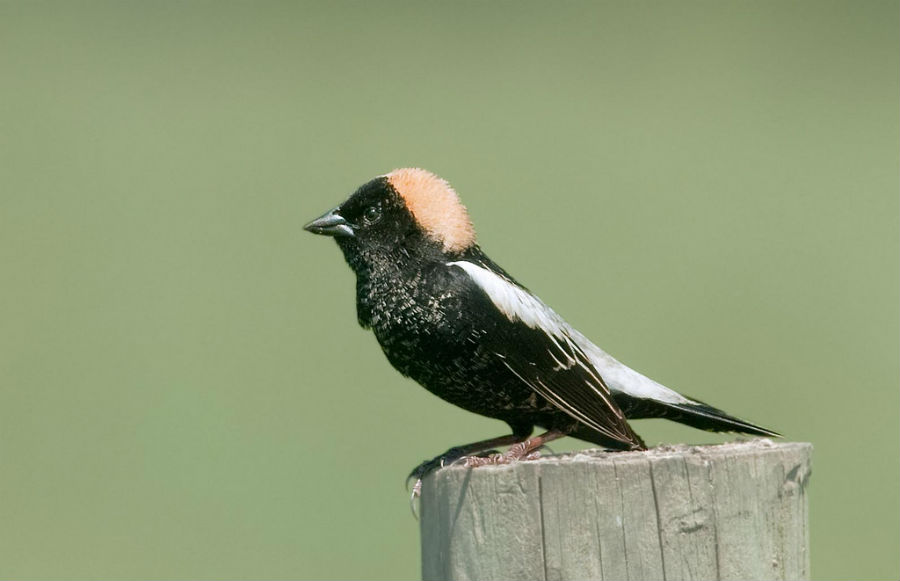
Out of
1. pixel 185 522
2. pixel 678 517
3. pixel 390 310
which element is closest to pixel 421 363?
pixel 390 310

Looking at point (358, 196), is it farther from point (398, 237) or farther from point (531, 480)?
point (531, 480)

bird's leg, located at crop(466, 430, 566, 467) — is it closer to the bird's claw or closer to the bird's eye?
the bird's claw

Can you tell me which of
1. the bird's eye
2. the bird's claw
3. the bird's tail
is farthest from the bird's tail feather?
the bird's eye

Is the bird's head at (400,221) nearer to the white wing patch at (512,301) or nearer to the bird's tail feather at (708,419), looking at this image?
the white wing patch at (512,301)

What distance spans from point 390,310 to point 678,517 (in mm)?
1375

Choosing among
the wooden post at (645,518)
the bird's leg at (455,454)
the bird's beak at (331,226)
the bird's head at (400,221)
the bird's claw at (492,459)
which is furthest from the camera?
the bird's beak at (331,226)

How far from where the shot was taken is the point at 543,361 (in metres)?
3.53

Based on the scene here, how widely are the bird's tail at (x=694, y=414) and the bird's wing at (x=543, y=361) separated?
25cm

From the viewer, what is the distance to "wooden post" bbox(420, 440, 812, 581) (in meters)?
2.47

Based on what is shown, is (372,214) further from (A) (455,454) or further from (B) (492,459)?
(B) (492,459)

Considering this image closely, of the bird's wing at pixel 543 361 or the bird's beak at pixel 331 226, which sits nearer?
the bird's wing at pixel 543 361

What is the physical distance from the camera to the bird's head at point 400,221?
12.4ft

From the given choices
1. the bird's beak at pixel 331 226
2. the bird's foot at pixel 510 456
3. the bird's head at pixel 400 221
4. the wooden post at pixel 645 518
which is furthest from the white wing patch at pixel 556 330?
the wooden post at pixel 645 518

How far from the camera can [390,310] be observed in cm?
363
